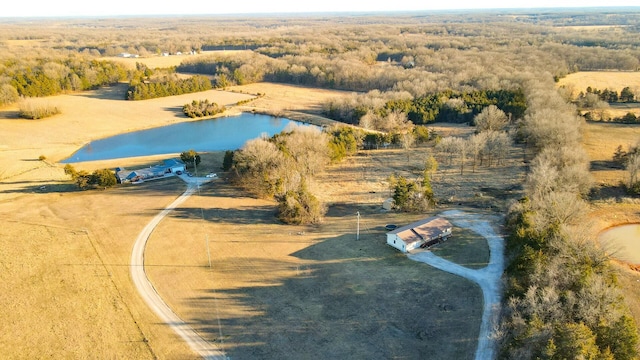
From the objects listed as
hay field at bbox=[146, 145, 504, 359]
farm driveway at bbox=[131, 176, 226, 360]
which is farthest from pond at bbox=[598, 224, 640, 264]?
farm driveway at bbox=[131, 176, 226, 360]

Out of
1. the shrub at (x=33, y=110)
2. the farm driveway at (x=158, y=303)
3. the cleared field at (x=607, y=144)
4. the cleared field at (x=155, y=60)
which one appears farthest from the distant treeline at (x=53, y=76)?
the cleared field at (x=607, y=144)

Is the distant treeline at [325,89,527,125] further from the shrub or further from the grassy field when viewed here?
the shrub

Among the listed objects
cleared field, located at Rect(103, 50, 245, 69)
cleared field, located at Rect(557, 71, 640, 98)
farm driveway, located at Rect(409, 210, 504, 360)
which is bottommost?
farm driveway, located at Rect(409, 210, 504, 360)

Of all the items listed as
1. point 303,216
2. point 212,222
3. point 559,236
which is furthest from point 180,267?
point 559,236

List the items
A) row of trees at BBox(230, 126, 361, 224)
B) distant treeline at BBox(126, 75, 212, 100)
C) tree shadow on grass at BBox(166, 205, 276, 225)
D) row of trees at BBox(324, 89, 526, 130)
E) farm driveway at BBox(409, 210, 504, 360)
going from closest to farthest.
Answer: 1. farm driveway at BBox(409, 210, 504, 360)
2. row of trees at BBox(230, 126, 361, 224)
3. tree shadow on grass at BBox(166, 205, 276, 225)
4. row of trees at BBox(324, 89, 526, 130)
5. distant treeline at BBox(126, 75, 212, 100)

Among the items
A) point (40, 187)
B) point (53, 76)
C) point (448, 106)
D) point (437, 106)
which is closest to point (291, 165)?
point (40, 187)

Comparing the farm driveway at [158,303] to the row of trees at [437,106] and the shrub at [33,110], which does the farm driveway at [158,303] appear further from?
the shrub at [33,110]

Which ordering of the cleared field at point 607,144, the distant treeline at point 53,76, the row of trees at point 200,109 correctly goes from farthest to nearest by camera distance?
the distant treeline at point 53,76
the row of trees at point 200,109
the cleared field at point 607,144
